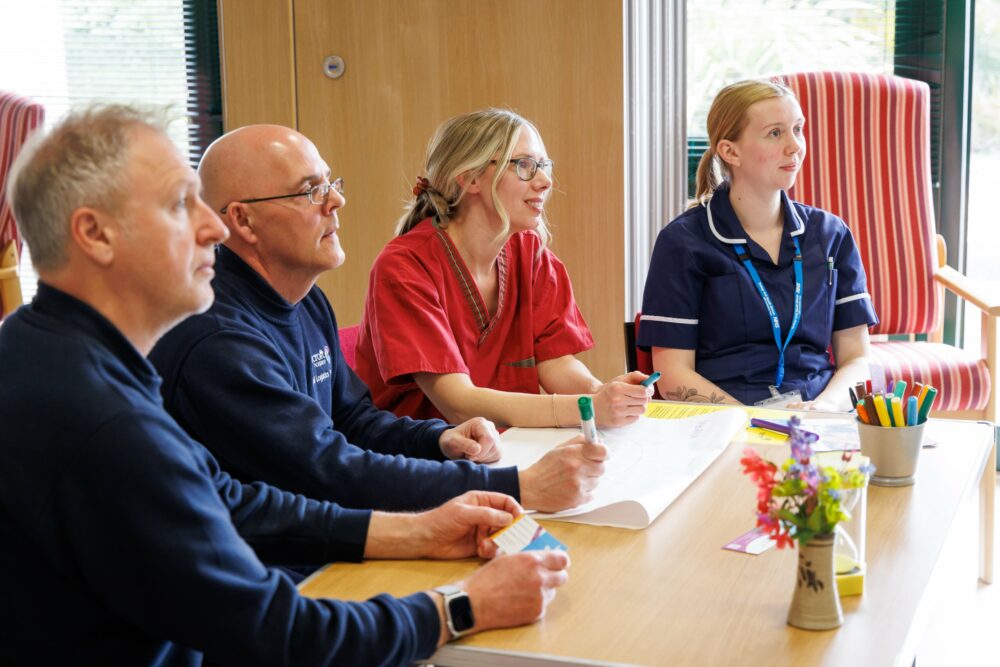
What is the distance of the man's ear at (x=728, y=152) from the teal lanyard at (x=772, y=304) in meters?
0.22

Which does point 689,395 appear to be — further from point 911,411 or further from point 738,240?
point 911,411

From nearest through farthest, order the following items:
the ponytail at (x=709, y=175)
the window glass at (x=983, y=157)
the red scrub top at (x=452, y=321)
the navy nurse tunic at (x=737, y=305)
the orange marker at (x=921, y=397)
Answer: the orange marker at (x=921, y=397) → the red scrub top at (x=452, y=321) → the navy nurse tunic at (x=737, y=305) → the ponytail at (x=709, y=175) → the window glass at (x=983, y=157)

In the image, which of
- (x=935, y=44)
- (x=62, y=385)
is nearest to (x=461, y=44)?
(x=935, y=44)

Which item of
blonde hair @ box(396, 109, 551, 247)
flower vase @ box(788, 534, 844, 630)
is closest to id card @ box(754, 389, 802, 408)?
blonde hair @ box(396, 109, 551, 247)

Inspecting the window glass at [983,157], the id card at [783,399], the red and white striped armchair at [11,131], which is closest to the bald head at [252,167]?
the id card at [783,399]

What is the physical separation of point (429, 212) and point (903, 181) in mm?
1634

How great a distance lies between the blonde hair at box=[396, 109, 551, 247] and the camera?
2.36 meters

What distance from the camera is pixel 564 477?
1.51 meters

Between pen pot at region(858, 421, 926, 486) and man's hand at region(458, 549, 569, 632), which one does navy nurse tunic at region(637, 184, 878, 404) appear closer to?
pen pot at region(858, 421, 926, 486)

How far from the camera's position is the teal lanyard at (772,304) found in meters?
2.61

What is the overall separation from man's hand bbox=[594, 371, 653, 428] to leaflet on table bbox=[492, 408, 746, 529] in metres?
0.02

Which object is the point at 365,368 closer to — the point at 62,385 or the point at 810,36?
the point at 62,385

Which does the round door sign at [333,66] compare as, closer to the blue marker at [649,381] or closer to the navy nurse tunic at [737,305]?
the navy nurse tunic at [737,305]

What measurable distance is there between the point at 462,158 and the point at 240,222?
0.74 metres
